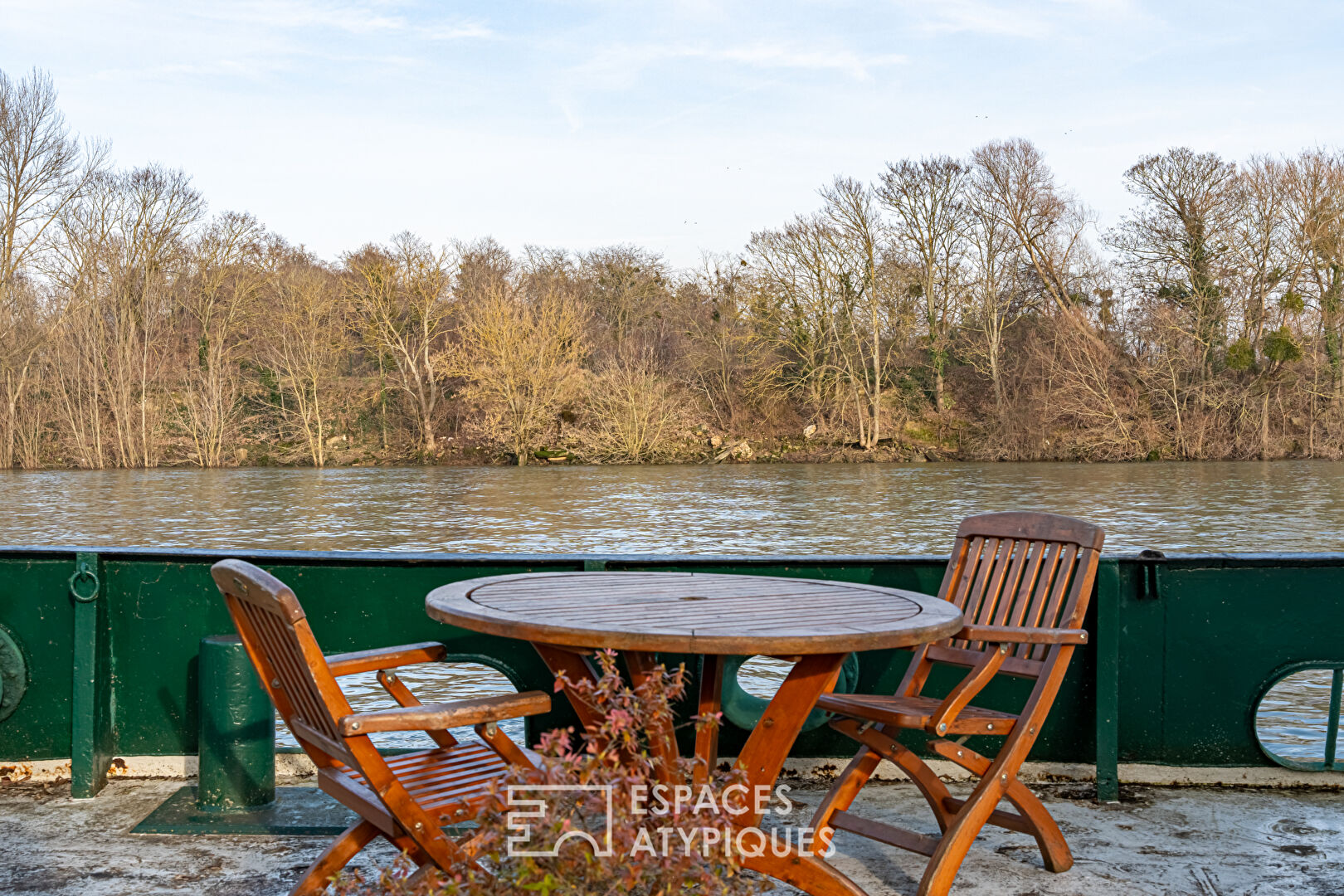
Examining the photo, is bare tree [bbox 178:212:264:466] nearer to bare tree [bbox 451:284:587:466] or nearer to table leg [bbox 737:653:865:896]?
bare tree [bbox 451:284:587:466]

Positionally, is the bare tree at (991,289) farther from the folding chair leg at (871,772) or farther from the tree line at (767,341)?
the folding chair leg at (871,772)

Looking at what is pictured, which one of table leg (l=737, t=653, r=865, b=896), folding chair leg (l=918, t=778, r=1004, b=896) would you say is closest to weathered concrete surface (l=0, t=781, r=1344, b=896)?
folding chair leg (l=918, t=778, r=1004, b=896)

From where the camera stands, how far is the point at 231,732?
376cm

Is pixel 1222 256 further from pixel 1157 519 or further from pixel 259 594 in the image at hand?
pixel 259 594

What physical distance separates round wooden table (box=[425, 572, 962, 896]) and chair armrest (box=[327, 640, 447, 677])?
0.43 feet

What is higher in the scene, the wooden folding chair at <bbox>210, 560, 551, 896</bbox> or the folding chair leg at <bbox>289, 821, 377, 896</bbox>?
the wooden folding chair at <bbox>210, 560, 551, 896</bbox>

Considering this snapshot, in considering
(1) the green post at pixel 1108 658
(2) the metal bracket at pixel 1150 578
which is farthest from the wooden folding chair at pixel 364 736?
(2) the metal bracket at pixel 1150 578

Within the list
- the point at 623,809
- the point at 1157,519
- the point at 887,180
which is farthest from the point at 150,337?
the point at 623,809

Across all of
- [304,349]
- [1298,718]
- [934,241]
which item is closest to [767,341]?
[934,241]

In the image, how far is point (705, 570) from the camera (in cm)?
407

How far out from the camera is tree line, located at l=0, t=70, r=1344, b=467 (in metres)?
40.6

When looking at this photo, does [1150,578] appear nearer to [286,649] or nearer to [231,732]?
[286,649]

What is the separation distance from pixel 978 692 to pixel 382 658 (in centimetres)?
159

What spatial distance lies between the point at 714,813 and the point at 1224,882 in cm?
206
